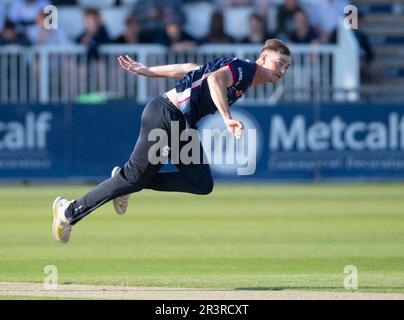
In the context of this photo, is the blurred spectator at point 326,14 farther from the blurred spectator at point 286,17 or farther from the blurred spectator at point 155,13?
the blurred spectator at point 155,13

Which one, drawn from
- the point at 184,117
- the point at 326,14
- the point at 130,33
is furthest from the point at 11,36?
the point at 184,117

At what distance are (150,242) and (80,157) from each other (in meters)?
9.08

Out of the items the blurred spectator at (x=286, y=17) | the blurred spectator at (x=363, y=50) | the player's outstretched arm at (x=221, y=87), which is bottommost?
the player's outstretched arm at (x=221, y=87)

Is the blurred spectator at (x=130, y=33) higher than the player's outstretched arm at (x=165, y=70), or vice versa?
the blurred spectator at (x=130, y=33)

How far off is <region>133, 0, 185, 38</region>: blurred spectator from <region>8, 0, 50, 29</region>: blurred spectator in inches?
88.3

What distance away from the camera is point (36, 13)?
24594 millimetres

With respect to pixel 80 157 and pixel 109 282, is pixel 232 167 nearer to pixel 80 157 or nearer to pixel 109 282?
pixel 80 157

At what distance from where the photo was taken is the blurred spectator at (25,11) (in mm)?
24547

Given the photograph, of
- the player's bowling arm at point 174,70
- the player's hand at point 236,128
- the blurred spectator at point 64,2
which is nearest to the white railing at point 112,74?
the blurred spectator at point 64,2

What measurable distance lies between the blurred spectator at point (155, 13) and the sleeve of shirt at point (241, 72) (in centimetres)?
1513

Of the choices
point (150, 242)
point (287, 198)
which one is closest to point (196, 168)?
point (150, 242)

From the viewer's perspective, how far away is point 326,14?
2564 centimetres

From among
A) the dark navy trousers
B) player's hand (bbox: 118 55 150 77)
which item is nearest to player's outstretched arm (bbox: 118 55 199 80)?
player's hand (bbox: 118 55 150 77)

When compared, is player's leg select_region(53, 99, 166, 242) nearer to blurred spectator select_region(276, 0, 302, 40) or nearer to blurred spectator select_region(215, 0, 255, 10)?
blurred spectator select_region(276, 0, 302, 40)
